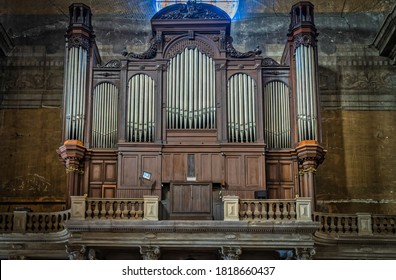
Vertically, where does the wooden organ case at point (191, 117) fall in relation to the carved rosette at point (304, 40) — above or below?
below

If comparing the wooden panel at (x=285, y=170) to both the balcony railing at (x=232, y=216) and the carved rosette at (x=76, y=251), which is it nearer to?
the balcony railing at (x=232, y=216)

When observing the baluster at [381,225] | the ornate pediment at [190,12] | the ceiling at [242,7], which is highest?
the ceiling at [242,7]

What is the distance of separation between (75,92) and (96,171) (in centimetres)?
255

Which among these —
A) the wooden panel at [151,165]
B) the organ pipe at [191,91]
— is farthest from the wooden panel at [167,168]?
the organ pipe at [191,91]

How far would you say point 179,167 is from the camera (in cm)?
2370

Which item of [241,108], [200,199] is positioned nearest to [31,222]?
[200,199]

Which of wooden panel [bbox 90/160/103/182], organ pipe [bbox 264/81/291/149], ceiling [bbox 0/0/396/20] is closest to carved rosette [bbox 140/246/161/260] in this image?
wooden panel [bbox 90/160/103/182]

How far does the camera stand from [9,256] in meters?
22.8

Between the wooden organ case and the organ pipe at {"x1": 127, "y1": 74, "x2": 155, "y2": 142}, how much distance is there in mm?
31

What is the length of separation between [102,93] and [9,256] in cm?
568

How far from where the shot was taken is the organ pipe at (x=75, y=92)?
78.7ft

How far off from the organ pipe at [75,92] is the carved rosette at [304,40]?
663 centimetres

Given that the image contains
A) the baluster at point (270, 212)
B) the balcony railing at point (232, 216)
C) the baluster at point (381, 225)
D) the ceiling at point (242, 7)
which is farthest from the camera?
the ceiling at point (242, 7)

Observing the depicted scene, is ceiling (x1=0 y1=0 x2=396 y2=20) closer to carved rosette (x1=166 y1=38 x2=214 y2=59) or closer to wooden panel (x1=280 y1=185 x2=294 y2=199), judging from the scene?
carved rosette (x1=166 y1=38 x2=214 y2=59)
